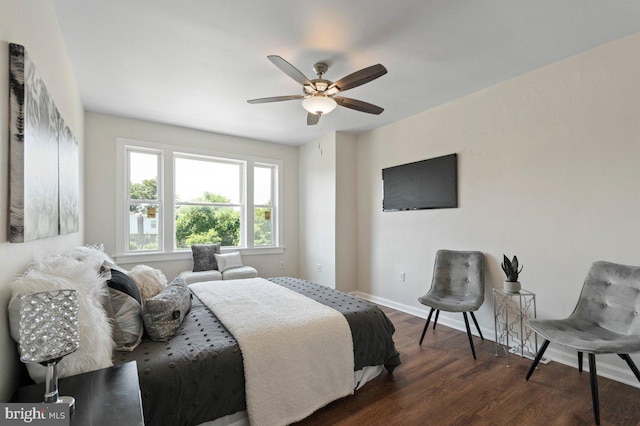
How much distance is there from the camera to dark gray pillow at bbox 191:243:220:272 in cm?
431

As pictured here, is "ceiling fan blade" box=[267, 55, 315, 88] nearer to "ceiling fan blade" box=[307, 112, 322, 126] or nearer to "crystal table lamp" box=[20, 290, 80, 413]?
"ceiling fan blade" box=[307, 112, 322, 126]

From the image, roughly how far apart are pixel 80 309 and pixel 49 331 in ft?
1.07

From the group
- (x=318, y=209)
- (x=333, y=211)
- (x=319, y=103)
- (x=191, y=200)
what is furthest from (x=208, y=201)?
(x=319, y=103)

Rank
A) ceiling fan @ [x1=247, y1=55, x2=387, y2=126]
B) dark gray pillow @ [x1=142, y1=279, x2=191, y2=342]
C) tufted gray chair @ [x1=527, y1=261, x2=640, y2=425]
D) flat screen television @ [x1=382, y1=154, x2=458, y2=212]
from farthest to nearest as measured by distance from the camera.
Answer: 1. flat screen television @ [x1=382, y1=154, x2=458, y2=212]
2. ceiling fan @ [x1=247, y1=55, x2=387, y2=126]
3. tufted gray chair @ [x1=527, y1=261, x2=640, y2=425]
4. dark gray pillow @ [x1=142, y1=279, x2=191, y2=342]

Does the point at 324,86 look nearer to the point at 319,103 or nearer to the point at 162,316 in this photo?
the point at 319,103

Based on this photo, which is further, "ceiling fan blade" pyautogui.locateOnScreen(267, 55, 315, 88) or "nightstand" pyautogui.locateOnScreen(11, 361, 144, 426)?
"ceiling fan blade" pyautogui.locateOnScreen(267, 55, 315, 88)

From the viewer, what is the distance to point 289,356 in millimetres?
1784

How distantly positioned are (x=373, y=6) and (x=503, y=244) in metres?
2.52

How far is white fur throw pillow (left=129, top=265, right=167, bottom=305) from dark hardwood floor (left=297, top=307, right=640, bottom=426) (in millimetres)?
1356

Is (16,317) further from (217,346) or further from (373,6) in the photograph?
(373,6)

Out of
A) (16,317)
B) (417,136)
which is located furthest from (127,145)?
(417,136)

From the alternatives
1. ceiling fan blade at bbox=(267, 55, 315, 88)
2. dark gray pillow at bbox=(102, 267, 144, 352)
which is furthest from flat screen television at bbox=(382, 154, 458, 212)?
dark gray pillow at bbox=(102, 267, 144, 352)

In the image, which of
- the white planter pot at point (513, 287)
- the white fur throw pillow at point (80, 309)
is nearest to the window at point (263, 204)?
the white fur throw pillow at point (80, 309)

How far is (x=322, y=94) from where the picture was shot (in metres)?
2.55
